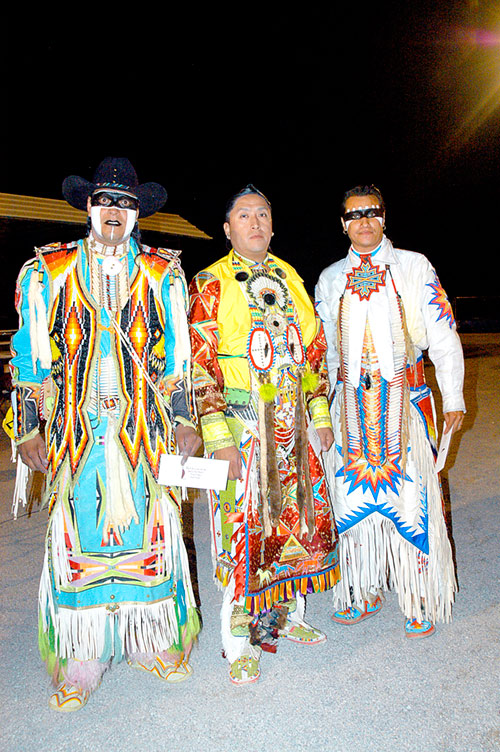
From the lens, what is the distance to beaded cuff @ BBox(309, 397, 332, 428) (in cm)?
251

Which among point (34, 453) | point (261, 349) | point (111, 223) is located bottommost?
point (34, 453)

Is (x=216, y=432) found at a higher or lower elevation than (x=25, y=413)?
lower

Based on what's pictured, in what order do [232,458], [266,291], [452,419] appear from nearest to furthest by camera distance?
1. [232,458]
2. [266,291]
3. [452,419]

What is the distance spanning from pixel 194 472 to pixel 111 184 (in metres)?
1.16

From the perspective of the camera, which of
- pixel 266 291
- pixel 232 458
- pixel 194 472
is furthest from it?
pixel 266 291

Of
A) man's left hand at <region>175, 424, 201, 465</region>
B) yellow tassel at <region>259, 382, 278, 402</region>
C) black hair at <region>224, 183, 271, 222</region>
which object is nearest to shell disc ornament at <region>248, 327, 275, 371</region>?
yellow tassel at <region>259, 382, 278, 402</region>

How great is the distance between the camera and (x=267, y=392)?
2.30 metres

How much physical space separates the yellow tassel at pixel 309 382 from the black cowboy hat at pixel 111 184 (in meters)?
0.97

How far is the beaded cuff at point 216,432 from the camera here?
227 centimetres

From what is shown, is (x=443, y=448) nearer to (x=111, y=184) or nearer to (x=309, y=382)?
(x=309, y=382)

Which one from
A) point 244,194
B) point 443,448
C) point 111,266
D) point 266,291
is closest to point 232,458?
point 266,291

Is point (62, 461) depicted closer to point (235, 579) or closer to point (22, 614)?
point (235, 579)

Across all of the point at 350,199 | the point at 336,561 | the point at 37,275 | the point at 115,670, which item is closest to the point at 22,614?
the point at 115,670

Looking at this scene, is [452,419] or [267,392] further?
[452,419]
